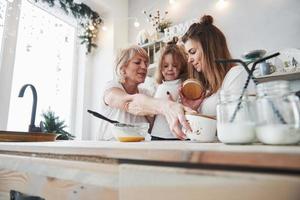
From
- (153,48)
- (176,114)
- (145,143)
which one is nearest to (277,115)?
(145,143)

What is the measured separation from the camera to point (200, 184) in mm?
310

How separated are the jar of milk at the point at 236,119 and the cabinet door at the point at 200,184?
0.17m

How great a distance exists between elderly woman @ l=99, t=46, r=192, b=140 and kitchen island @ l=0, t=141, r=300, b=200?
53 centimetres

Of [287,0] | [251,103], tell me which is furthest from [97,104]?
[251,103]

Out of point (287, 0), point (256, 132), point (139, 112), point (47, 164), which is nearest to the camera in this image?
point (256, 132)

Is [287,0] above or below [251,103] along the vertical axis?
above

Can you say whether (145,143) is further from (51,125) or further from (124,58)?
(51,125)

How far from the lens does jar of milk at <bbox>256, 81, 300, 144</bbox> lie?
0.39 meters

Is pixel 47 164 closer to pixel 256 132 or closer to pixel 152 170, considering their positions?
pixel 152 170

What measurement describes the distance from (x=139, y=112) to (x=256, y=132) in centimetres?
87

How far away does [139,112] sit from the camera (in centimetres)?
127

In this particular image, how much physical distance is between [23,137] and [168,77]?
83 centimetres

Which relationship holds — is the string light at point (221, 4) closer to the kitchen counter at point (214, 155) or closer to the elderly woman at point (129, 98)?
the elderly woman at point (129, 98)

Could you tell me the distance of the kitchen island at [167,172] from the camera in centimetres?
27
